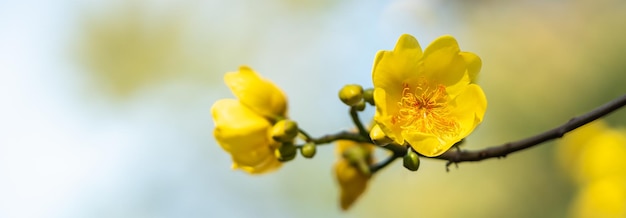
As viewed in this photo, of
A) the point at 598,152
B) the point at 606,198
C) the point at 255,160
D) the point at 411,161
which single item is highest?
the point at 411,161

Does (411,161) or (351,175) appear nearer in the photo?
(411,161)

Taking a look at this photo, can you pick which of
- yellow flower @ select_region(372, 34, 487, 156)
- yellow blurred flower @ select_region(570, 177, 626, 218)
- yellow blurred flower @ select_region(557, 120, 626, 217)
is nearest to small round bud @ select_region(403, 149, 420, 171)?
yellow flower @ select_region(372, 34, 487, 156)

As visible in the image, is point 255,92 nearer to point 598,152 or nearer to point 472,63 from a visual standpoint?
point 472,63

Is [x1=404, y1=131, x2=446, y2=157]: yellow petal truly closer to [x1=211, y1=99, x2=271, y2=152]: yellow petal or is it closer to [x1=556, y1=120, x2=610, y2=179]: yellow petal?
[x1=211, y1=99, x2=271, y2=152]: yellow petal

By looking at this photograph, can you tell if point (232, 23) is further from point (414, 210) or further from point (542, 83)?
point (542, 83)

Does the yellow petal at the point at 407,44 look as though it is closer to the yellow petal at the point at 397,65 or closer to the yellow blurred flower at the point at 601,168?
the yellow petal at the point at 397,65

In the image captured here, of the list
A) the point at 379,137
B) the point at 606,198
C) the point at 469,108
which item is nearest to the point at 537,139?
the point at 469,108

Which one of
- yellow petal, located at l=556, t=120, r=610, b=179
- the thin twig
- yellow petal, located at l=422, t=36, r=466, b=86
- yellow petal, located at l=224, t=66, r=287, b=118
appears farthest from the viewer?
yellow petal, located at l=556, t=120, r=610, b=179
